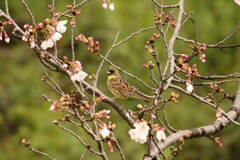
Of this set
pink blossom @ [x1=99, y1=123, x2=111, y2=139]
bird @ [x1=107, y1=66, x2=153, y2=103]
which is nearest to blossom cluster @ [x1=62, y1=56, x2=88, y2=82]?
pink blossom @ [x1=99, y1=123, x2=111, y2=139]

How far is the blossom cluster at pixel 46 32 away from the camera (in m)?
3.12

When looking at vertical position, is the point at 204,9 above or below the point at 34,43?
above

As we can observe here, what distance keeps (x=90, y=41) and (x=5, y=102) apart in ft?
25.8

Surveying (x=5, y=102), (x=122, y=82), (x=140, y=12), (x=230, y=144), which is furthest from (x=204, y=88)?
(x=122, y=82)

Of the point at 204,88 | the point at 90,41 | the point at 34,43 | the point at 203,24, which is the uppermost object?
the point at 203,24

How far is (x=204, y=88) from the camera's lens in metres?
9.54

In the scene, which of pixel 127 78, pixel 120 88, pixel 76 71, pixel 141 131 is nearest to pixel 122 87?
pixel 120 88

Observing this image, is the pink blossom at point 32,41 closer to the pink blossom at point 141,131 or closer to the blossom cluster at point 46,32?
the blossom cluster at point 46,32

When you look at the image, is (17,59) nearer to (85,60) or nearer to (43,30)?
(85,60)

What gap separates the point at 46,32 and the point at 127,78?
5.91 metres

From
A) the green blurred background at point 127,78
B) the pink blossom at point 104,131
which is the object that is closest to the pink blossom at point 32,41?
the pink blossom at point 104,131

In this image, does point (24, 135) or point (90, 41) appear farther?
point (24, 135)

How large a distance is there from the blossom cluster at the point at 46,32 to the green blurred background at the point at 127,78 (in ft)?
18.3

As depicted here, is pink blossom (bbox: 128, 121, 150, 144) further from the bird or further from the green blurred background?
the green blurred background
